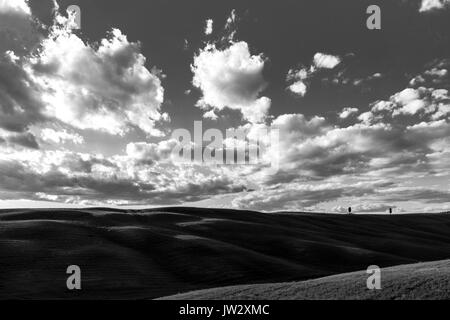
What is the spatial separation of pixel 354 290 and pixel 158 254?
5492 cm

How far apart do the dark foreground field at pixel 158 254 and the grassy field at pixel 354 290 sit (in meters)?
23.5

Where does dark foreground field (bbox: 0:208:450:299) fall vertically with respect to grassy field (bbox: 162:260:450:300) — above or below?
below

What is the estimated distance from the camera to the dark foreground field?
62.8 meters

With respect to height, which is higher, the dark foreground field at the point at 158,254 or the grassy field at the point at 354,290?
the grassy field at the point at 354,290

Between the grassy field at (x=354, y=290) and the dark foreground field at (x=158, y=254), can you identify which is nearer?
the grassy field at (x=354, y=290)

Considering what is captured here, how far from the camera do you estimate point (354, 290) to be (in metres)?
32.5

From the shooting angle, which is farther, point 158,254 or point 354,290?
point 158,254

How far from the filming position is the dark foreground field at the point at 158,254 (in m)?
62.8

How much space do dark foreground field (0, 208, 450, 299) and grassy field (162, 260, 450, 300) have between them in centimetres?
2346

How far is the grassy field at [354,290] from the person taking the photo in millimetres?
30453

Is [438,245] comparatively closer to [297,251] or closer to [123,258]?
[297,251]

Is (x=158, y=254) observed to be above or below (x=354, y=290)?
below

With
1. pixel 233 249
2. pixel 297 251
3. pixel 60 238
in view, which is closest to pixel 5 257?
pixel 60 238
